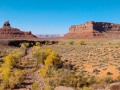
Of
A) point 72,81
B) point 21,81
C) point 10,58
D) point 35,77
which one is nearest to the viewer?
point 72,81

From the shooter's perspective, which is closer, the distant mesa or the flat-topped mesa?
the distant mesa

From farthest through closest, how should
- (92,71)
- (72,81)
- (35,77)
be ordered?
(92,71), (35,77), (72,81)

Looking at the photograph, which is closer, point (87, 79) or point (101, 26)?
point (87, 79)

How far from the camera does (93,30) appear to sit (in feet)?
469

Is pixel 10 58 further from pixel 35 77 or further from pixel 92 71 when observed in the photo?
pixel 92 71

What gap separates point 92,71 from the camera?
25922 mm

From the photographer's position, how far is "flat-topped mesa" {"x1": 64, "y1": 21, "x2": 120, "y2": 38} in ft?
464

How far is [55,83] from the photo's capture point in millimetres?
19156

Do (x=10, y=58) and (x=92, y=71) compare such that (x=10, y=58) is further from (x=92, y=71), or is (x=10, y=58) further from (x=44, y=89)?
(x=44, y=89)

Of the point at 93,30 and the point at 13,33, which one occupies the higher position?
the point at 93,30

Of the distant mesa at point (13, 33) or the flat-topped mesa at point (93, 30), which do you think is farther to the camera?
the flat-topped mesa at point (93, 30)

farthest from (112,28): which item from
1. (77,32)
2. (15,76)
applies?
(15,76)

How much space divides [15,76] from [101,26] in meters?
136

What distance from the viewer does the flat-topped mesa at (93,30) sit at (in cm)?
14132
